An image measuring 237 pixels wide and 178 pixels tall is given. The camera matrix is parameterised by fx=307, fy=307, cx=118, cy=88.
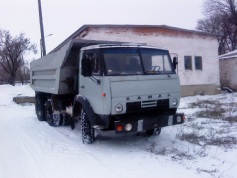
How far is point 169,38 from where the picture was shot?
2089 cm

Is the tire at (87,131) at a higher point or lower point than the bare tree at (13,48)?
lower

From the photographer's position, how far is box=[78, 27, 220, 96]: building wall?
19219mm

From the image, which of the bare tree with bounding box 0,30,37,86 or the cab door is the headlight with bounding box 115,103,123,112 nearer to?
the cab door

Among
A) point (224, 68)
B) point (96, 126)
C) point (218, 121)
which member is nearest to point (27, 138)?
point (96, 126)

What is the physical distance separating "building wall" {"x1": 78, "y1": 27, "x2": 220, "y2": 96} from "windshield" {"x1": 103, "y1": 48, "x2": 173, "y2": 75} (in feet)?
37.6

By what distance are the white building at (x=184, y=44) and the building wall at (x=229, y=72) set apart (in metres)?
2.85

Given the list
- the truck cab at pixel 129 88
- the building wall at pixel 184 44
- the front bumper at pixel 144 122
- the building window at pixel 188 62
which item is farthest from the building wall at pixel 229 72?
the front bumper at pixel 144 122

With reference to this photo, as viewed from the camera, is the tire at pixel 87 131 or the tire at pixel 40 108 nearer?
the tire at pixel 87 131

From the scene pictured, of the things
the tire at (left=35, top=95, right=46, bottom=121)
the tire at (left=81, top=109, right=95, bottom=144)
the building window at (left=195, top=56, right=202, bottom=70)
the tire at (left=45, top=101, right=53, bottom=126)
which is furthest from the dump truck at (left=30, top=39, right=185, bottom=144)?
the building window at (left=195, top=56, right=202, bottom=70)

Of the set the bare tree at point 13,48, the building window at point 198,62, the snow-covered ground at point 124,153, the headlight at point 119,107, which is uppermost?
the bare tree at point 13,48

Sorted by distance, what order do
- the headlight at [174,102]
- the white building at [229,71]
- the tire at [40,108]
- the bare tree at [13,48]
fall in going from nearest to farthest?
the headlight at [174,102], the tire at [40,108], the white building at [229,71], the bare tree at [13,48]

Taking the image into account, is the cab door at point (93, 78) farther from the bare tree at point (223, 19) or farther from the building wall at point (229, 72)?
the bare tree at point (223, 19)

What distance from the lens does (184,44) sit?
2152 centimetres

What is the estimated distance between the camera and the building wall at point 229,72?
25.1 meters
